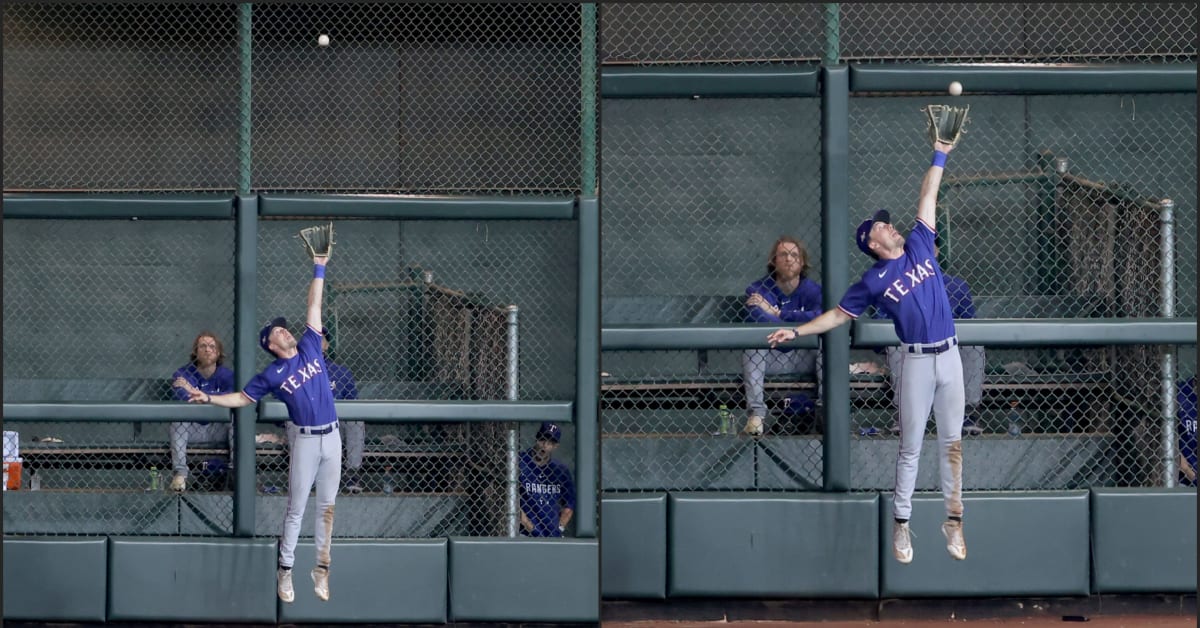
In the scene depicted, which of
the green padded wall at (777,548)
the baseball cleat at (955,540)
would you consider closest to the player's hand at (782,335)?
the green padded wall at (777,548)

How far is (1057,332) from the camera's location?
30.2ft

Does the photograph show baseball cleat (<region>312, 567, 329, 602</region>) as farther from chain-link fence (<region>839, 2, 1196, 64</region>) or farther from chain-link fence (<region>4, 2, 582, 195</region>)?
chain-link fence (<region>839, 2, 1196, 64</region>)

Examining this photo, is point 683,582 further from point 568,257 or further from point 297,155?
point 297,155

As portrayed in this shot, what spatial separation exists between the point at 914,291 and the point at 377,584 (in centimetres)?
362

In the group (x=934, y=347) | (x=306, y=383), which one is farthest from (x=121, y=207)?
(x=934, y=347)

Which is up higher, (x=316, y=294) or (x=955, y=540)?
(x=316, y=294)

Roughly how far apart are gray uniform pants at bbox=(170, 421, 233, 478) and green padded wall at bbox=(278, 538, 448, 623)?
3.54ft

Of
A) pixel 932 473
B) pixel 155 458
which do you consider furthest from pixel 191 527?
pixel 932 473

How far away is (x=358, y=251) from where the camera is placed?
12.4m

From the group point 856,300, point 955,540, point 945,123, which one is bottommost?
point 955,540

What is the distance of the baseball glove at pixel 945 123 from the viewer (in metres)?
8.38

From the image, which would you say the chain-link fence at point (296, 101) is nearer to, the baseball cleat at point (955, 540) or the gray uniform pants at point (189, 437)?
the gray uniform pants at point (189, 437)

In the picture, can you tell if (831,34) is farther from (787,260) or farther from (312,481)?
(312,481)

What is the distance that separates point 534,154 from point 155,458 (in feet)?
11.9
